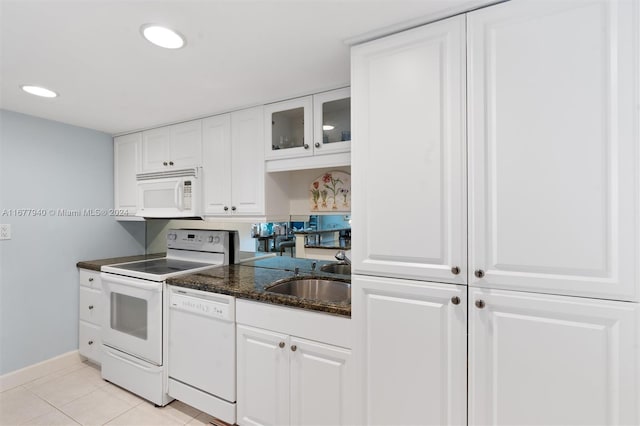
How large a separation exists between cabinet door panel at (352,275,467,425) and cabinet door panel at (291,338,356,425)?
9cm

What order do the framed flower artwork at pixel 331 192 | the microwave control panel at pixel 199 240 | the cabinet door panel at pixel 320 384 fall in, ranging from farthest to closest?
the microwave control panel at pixel 199 240
the framed flower artwork at pixel 331 192
the cabinet door panel at pixel 320 384

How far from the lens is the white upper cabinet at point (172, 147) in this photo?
8.68ft

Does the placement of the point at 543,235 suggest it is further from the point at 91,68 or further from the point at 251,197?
the point at 91,68

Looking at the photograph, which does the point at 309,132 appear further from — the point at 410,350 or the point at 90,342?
the point at 90,342

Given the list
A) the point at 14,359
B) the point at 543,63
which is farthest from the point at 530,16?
the point at 14,359

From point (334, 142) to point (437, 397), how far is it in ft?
4.75

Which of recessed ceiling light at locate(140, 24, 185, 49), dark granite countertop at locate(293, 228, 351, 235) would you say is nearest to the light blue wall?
recessed ceiling light at locate(140, 24, 185, 49)

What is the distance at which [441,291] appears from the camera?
1313 millimetres

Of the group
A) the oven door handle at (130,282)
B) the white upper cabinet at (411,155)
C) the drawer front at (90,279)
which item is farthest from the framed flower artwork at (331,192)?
the drawer front at (90,279)

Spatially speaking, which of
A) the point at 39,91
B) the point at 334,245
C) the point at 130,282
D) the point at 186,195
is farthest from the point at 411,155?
the point at 39,91

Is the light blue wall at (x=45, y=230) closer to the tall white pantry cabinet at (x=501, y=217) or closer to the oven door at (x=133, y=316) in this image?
the oven door at (x=133, y=316)

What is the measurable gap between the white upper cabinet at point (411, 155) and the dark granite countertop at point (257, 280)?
31cm

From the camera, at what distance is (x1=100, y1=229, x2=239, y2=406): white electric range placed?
2.17m

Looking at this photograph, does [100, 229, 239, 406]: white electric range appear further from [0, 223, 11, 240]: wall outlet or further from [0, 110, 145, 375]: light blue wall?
[0, 223, 11, 240]: wall outlet
